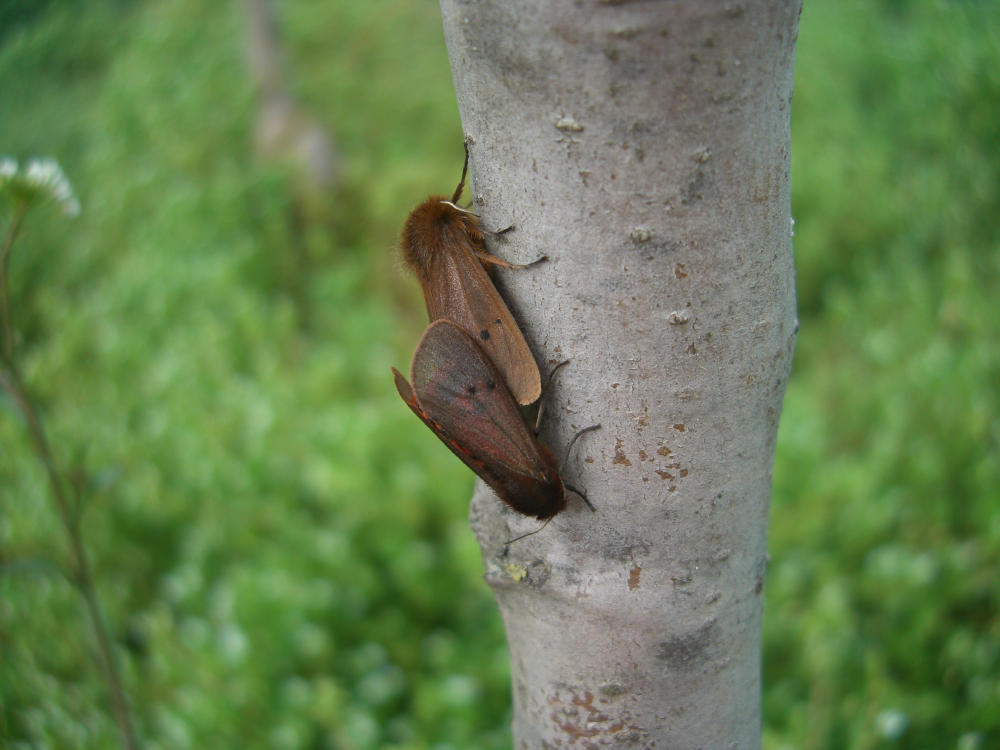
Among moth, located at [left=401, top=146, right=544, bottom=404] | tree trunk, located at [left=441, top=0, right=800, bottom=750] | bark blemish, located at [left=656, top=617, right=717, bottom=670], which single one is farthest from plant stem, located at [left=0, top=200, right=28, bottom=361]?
bark blemish, located at [left=656, top=617, right=717, bottom=670]

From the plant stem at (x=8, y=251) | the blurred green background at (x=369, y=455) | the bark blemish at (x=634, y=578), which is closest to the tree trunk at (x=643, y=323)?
the bark blemish at (x=634, y=578)

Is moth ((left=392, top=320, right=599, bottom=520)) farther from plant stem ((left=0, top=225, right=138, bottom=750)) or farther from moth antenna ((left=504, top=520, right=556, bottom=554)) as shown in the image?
plant stem ((left=0, top=225, right=138, bottom=750))

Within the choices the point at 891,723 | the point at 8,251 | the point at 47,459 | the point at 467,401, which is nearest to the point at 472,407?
the point at 467,401

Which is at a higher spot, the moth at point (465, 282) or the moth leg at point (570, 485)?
the moth at point (465, 282)

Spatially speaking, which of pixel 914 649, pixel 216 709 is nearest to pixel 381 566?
pixel 216 709

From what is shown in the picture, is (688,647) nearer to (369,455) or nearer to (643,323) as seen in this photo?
(643,323)

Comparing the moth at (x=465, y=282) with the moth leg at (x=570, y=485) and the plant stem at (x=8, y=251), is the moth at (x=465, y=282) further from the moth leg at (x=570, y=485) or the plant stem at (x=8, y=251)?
the plant stem at (x=8, y=251)

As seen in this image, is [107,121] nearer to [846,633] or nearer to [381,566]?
[381,566]

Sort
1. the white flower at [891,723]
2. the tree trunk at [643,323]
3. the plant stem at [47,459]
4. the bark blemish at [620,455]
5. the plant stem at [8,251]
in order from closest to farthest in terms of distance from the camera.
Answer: the tree trunk at [643,323], the bark blemish at [620,455], the plant stem at [8,251], the plant stem at [47,459], the white flower at [891,723]
